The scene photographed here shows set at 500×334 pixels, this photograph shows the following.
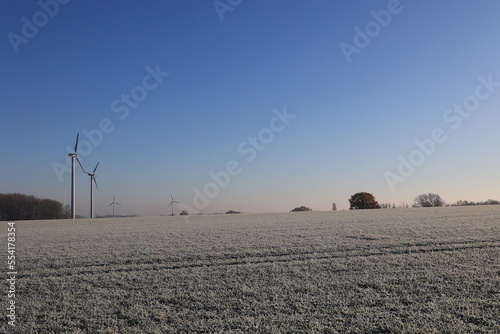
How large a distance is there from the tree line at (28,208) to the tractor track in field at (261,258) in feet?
258

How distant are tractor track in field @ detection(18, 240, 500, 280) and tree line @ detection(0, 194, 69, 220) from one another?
258 feet

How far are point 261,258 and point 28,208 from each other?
281 ft

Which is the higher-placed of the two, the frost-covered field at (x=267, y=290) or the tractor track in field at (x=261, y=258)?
the tractor track in field at (x=261, y=258)

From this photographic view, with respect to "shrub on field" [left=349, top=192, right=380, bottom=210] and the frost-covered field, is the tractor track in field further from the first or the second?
"shrub on field" [left=349, top=192, right=380, bottom=210]

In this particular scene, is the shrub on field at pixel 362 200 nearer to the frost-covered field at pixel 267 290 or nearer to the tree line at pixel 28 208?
the tree line at pixel 28 208

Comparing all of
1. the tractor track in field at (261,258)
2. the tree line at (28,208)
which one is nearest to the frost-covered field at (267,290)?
the tractor track in field at (261,258)

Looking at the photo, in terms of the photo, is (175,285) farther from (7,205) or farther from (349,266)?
(7,205)

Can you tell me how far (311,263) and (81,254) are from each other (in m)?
9.47

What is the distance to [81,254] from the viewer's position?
50.4ft

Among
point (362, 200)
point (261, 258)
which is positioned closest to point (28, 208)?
point (362, 200)

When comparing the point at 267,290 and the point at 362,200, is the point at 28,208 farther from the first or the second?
the point at 267,290

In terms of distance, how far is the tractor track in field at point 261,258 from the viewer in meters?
11.8

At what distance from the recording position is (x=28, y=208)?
82.9 metres

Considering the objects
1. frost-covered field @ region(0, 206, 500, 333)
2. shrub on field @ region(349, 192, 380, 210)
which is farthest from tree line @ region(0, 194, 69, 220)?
frost-covered field @ region(0, 206, 500, 333)
